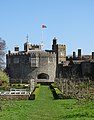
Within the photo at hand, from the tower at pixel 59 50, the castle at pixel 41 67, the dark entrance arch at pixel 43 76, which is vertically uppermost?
the tower at pixel 59 50

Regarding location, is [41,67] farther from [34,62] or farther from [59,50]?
[59,50]

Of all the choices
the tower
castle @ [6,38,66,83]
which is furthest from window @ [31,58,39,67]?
the tower

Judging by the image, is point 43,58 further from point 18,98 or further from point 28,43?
point 18,98

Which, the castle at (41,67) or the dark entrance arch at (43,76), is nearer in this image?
the castle at (41,67)

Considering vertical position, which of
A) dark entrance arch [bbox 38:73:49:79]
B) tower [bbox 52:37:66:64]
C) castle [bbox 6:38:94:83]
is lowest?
dark entrance arch [bbox 38:73:49:79]

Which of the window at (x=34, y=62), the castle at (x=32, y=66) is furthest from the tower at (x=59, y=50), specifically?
the window at (x=34, y=62)

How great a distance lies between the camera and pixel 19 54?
74625 mm

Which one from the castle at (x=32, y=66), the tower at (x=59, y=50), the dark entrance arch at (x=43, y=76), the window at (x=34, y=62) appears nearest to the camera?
the window at (x=34, y=62)

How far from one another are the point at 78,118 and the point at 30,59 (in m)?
54.3

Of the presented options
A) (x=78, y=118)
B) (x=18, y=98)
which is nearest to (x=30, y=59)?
(x=18, y=98)

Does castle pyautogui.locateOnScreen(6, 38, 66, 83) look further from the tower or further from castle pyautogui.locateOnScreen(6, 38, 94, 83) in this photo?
the tower

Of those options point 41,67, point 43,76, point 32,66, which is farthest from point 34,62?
point 43,76

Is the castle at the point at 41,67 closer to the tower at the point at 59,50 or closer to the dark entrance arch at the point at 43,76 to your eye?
the dark entrance arch at the point at 43,76

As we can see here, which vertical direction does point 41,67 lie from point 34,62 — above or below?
below
